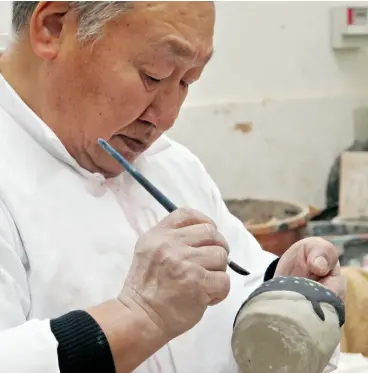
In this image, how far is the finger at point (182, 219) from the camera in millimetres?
867

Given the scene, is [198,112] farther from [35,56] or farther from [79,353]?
[79,353]

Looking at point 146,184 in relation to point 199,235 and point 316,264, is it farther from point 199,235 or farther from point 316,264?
point 316,264

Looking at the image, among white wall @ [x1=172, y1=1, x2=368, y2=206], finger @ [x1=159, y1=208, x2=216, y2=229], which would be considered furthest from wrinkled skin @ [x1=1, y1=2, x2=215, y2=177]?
white wall @ [x1=172, y1=1, x2=368, y2=206]

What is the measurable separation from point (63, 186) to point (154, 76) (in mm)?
208

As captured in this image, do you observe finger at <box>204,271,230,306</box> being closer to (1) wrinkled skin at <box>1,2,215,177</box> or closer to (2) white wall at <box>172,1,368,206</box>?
(1) wrinkled skin at <box>1,2,215,177</box>

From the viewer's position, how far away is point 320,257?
1.08m

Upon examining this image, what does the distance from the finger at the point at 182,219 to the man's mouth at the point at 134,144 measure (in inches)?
7.2

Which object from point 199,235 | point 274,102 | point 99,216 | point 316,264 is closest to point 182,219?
point 199,235

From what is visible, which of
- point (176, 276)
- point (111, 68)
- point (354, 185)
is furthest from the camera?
point (354, 185)

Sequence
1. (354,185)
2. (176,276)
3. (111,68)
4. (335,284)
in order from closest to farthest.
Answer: (176,276)
(111,68)
(335,284)
(354,185)

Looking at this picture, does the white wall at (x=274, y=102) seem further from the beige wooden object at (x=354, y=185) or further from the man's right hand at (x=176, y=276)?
the man's right hand at (x=176, y=276)

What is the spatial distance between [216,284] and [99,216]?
240 mm

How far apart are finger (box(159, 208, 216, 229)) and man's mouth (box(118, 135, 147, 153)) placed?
18 cm

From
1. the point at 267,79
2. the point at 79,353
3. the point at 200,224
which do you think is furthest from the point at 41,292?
the point at 267,79
